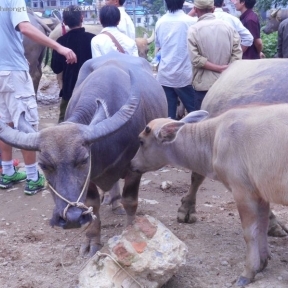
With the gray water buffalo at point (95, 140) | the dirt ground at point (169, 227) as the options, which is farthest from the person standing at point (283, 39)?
the gray water buffalo at point (95, 140)

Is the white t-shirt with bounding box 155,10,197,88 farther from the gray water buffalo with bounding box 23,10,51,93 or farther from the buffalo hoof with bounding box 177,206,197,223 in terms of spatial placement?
the gray water buffalo with bounding box 23,10,51,93

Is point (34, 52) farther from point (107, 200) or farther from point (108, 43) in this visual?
point (107, 200)

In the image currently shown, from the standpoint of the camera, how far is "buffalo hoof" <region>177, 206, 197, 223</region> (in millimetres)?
5281

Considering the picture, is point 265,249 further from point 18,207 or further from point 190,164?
point 18,207

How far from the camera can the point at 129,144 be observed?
4703mm

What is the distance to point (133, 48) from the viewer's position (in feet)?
20.9

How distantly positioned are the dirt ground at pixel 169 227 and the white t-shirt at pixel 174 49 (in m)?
1.11

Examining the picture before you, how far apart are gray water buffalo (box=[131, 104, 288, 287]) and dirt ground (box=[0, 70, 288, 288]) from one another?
0.96ft

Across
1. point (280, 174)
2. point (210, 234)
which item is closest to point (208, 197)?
point (210, 234)

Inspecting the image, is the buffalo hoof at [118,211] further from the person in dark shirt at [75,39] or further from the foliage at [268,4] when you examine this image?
the foliage at [268,4]

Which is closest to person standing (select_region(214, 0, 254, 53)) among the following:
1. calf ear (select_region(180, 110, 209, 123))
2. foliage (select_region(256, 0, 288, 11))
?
calf ear (select_region(180, 110, 209, 123))

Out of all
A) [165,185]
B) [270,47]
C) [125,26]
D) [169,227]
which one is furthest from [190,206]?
[270,47]

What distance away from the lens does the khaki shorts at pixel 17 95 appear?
583 centimetres

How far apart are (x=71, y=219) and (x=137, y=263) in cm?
55
